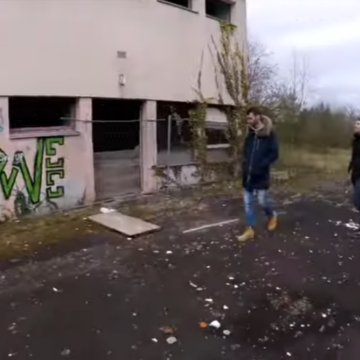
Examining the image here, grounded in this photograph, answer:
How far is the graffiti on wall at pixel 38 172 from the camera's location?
26.7 feet

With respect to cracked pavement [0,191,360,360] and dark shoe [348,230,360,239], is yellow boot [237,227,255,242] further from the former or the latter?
dark shoe [348,230,360,239]

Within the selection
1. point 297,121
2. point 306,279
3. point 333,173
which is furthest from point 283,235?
point 333,173

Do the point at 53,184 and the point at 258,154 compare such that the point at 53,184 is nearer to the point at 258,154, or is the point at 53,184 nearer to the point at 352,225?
the point at 258,154

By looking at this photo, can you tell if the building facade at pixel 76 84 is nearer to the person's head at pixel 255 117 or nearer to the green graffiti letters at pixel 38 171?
the green graffiti letters at pixel 38 171

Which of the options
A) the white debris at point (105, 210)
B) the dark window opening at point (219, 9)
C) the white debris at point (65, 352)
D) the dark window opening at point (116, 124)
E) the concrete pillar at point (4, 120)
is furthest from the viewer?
the dark window opening at point (219, 9)

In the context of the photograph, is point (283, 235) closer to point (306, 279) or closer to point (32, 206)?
point (306, 279)

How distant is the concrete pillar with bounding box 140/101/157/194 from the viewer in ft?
35.3

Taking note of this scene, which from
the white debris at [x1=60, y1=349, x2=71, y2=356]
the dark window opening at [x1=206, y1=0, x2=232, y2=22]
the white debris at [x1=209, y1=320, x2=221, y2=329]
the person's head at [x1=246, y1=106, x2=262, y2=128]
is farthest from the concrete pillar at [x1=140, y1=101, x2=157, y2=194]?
the white debris at [x1=60, y1=349, x2=71, y2=356]

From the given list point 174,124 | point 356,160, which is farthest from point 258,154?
point 174,124

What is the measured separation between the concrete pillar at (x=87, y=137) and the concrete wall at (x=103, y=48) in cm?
26

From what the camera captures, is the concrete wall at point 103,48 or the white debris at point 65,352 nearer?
the white debris at point 65,352

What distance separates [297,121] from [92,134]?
7326 millimetres

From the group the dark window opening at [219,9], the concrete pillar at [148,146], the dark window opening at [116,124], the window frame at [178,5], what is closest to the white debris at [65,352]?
the dark window opening at [116,124]

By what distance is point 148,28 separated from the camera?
34.7 feet
